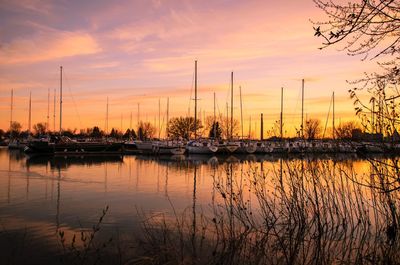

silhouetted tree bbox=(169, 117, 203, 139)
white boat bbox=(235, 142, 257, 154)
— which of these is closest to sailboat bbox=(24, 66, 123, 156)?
white boat bbox=(235, 142, 257, 154)

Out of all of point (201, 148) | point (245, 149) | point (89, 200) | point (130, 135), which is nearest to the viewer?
point (89, 200)

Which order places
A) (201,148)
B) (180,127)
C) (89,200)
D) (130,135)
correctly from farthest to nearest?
1. (130,135)
2. (180,127)
3. (201,148)
4. (89,200)

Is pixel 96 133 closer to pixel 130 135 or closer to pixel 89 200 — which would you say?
pixel 130 135

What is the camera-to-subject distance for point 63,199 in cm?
1905

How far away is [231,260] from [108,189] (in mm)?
16513

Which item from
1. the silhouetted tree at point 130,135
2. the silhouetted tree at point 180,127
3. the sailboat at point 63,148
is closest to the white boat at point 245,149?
the sailboat at point 63,148

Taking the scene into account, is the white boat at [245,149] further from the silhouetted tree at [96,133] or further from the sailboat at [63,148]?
the silhouetted tree at [96,133]

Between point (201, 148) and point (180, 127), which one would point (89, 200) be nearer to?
point (201, 148)

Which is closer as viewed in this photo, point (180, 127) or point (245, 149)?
point (245, 149)

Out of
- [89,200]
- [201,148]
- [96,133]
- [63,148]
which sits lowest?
[89,200]

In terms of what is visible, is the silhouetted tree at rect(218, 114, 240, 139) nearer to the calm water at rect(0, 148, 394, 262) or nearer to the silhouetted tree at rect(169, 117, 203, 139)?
the silhouetted tree at rect(169, 117, 203, 139)

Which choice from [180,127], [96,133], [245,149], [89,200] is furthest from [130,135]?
[89,200]

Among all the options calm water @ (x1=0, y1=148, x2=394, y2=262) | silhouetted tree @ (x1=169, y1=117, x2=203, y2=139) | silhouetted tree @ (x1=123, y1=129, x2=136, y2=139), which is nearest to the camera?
calm water @ (x1=0, y1=148, x2=394, y2=262)

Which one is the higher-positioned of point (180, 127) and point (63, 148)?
point (180, 127)
